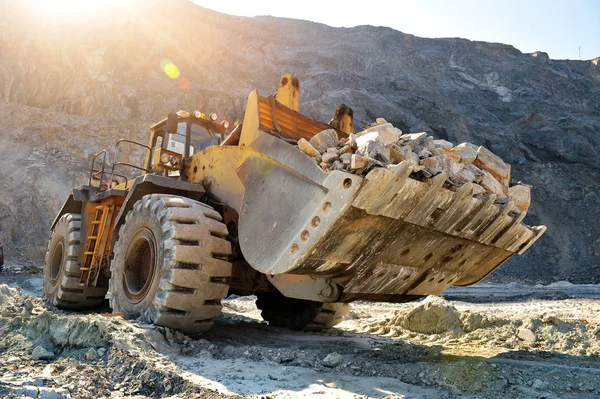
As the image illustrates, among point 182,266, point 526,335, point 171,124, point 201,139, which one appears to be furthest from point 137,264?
point 526,335

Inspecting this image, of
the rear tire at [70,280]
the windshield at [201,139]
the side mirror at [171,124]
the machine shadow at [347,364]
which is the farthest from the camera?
the rear tire at [70,280]

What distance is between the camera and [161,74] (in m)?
34.6

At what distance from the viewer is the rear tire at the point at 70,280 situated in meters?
6.75

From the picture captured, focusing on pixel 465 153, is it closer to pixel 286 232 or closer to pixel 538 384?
pixel 286 232

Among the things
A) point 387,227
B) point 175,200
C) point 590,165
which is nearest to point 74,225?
point 175,200

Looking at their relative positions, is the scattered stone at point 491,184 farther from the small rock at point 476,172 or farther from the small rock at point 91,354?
the small rock at point 91,354

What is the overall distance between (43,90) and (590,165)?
1489 inches

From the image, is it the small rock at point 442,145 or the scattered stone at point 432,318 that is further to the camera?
the scattered stone at point 432,318

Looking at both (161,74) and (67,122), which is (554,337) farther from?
(161,74)

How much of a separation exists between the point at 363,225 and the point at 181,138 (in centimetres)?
338

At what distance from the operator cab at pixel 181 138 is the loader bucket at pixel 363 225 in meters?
1.84

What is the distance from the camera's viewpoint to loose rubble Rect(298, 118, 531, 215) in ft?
11.7

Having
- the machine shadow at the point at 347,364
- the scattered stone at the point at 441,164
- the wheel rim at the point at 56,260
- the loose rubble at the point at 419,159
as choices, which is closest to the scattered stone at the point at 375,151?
the loose rubble at the point at 419,159

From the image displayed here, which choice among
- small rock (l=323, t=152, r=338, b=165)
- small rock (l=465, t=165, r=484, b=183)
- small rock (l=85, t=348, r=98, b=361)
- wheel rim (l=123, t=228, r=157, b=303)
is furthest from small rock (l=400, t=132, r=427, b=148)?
small rock (l=85, t=348, r=98, b=361)
